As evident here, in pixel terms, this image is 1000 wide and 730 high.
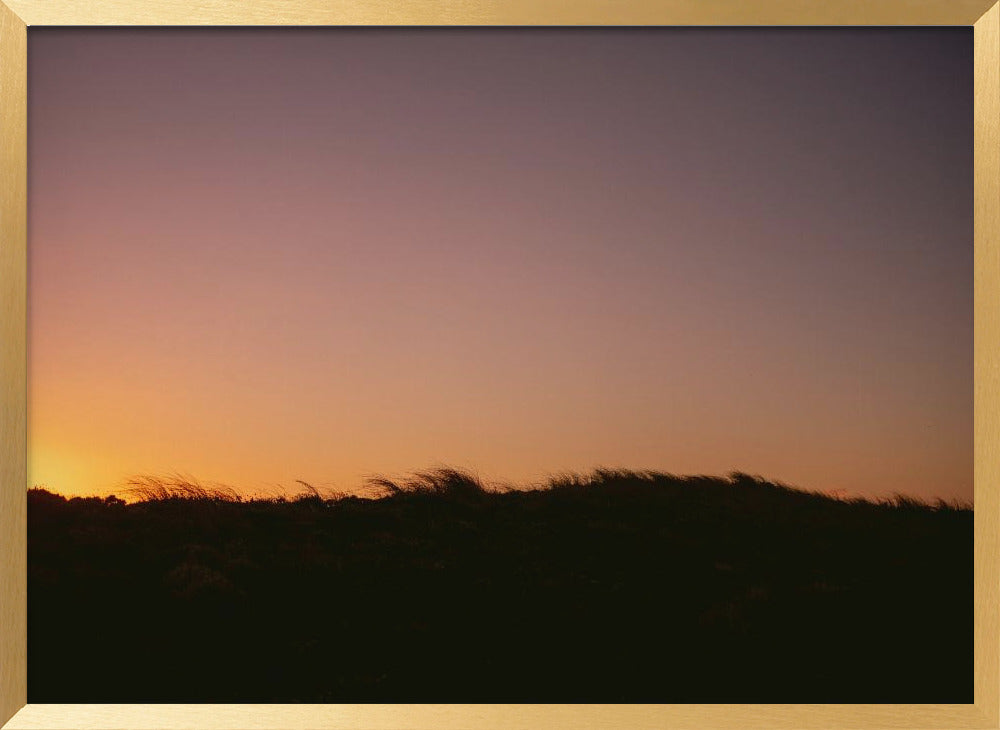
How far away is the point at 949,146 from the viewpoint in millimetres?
2193

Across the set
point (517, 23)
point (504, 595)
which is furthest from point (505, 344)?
point (517, 23)

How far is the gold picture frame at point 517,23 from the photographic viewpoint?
5.94ft

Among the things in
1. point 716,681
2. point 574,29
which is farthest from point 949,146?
point 716,681

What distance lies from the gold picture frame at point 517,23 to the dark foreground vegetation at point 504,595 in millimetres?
195

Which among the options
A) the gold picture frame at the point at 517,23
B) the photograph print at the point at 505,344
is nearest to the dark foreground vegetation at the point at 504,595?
the photograph print at the point at 505,344

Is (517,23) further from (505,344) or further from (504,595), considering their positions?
(504,595)

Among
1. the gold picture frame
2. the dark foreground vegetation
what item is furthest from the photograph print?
the gold picture frame

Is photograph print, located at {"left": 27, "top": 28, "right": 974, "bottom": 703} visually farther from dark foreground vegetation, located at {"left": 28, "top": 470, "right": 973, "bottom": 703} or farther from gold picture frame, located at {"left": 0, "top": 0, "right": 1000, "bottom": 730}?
gold picture frame, located at {"left": 0, "top": 0, "right": 1000, "bottom": 730}

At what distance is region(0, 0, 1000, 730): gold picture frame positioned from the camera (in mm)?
1810

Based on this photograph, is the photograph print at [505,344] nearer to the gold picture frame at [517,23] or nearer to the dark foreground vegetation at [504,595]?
the dark foreground vegetation at [504,595]

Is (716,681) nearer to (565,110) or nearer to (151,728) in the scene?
(151,728)

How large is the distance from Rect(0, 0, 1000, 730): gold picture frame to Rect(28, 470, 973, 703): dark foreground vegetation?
195mm

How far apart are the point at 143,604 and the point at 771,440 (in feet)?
5.76

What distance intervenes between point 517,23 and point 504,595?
145 cm
